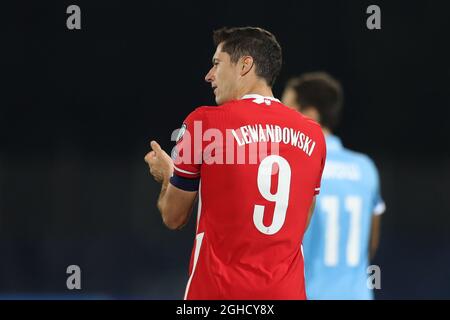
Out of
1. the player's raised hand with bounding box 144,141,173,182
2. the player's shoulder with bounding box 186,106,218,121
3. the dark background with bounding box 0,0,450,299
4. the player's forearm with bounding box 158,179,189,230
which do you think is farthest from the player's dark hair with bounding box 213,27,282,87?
the dark background with bounding box 0,0,450,299

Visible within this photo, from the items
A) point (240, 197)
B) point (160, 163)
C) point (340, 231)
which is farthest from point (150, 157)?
point (340, 231)

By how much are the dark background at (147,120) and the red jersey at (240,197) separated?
4919mm

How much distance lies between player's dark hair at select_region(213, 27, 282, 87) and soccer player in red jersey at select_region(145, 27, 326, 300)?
157 mm

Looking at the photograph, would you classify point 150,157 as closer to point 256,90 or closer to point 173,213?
point 173,213

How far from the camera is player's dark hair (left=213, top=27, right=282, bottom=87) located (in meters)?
3.38

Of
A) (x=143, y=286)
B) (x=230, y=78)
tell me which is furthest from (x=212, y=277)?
(x=143, y=286)

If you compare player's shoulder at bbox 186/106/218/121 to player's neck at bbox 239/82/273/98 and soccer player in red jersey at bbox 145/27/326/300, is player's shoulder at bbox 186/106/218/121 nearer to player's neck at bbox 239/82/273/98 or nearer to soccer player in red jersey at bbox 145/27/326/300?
soccer player in red jersey at bbox 145/27/326/300

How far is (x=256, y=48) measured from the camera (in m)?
3.39

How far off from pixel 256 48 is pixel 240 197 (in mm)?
572

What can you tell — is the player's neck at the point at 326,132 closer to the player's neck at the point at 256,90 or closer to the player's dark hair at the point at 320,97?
the player's dark hair at the point at 320,97
